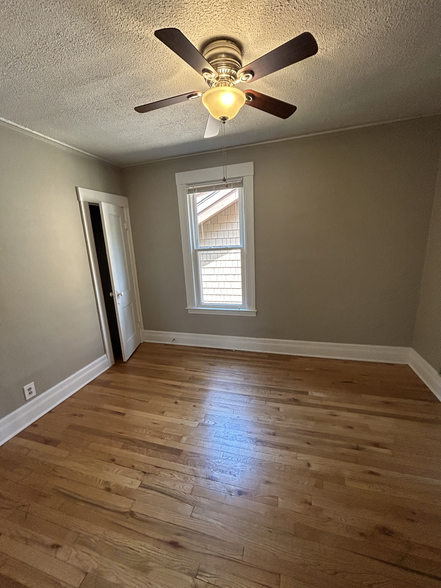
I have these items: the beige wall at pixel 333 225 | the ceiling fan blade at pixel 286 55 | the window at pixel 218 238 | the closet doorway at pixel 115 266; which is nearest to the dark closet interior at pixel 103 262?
the closet doorway at pixel 115 266

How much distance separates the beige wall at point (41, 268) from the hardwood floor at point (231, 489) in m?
0.51

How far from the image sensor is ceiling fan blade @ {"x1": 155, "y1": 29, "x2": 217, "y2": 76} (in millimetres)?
899

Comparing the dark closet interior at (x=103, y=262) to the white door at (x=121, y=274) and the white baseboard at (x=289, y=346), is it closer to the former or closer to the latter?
the white door at (x=121, y=274)

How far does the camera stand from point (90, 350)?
281 centimetres

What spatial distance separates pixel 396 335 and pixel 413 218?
Answer: 1.29 meters

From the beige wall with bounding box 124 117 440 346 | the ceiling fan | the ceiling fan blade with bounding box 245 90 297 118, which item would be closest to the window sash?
the beige wall with bounding box 124 117 440 346

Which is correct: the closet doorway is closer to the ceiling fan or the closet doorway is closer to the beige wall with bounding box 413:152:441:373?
the ceiling fan

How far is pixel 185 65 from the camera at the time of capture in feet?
4.70

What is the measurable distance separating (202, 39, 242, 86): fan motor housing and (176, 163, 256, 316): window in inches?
56.9

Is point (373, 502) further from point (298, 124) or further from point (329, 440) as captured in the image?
point (298, 124)

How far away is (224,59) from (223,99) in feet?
0.89

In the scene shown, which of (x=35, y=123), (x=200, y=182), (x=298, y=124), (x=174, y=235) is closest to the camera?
(x=35, y=123)

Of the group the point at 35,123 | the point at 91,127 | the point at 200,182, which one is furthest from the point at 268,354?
the point at 35,123

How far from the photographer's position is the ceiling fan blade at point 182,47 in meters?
0.90
